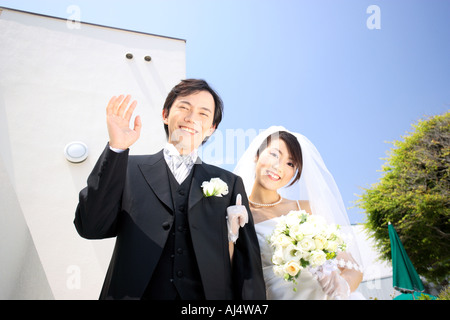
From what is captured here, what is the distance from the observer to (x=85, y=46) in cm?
605

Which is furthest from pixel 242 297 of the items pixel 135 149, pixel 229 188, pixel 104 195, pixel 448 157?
pixel 448 157

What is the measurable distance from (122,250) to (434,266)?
50.2 ft

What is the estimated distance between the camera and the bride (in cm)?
341

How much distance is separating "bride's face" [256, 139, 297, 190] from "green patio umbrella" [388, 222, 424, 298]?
6.14m

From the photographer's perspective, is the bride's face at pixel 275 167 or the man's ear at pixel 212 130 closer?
the man's ear at pixel 212 130

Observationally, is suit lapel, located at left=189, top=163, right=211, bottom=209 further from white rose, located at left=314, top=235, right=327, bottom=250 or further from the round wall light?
the round wall light

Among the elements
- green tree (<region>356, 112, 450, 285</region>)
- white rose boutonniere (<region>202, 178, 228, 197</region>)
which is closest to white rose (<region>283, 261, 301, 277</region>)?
white rose boutonniere (<region>202, 178, 228, 197</region>)

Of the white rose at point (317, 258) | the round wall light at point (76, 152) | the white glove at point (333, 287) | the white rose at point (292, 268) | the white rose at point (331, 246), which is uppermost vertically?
the round wall light at point (76, 152)

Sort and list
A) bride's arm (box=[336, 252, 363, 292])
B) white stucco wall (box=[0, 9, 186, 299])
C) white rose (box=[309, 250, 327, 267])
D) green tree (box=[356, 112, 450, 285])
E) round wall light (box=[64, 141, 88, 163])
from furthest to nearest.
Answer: green tree (box=[356, 112, 450, 285])
round wall light (box=[64, 141, 88, 163])
white stucco wall (box=[0, 9, 186, 299])
bride's arm (box=[336, 252, 363, 292])
white rose (box=[309, 250, 327, 267])

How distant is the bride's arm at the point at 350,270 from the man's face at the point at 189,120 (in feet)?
6.46

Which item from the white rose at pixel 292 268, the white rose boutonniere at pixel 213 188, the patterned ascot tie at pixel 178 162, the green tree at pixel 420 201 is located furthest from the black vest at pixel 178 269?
the green tree at pixel 420 201

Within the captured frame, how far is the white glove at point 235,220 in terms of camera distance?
2.31m

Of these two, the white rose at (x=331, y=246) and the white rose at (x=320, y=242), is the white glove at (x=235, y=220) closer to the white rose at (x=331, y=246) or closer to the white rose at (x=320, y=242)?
the white rose at (x=320, y=242)
